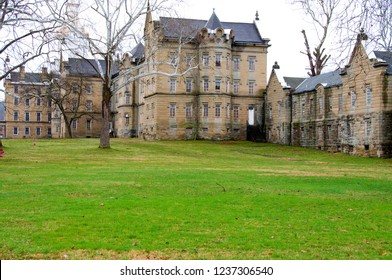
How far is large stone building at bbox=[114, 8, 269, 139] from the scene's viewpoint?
6519cm

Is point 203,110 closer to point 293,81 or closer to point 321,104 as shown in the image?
point 293,81

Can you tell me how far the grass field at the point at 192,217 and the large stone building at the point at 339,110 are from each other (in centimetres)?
2108

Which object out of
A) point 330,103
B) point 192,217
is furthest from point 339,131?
point 192,217

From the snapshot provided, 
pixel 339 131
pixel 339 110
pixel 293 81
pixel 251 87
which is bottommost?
pixel 339 131

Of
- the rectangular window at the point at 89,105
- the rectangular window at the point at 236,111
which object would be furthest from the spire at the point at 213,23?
the rectangular window at the point at 89,105

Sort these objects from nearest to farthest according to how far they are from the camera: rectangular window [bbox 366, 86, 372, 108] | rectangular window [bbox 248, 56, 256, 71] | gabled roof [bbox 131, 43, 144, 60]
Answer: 1. rectangular window [bbox 366, 86, 372, 108]
2. rectangular window [bbox 248, 56, 256, 71]
3. gabled roof [bbox 131, 43, 144, 60]

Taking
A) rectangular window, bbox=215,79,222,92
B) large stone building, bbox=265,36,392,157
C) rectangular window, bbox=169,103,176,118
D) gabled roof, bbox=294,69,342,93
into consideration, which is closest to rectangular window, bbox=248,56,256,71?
large stone building, bbox=265,36,392,157

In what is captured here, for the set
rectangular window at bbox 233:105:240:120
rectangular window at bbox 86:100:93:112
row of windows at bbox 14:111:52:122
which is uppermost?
rectangular window at bbox 86:100:93:112

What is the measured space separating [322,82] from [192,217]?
46.9 metres

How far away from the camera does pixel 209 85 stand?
66.2 m

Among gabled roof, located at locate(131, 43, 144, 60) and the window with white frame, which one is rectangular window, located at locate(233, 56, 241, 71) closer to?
the window with white frame

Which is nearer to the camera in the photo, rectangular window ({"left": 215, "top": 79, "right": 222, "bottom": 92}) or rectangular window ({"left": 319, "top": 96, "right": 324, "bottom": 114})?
rectangular window ({"left": 319, "top": 96, "right": 324, "bottom": 114})

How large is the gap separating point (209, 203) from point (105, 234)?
16.5 ft

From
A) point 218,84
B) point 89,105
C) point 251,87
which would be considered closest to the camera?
point 218,84
